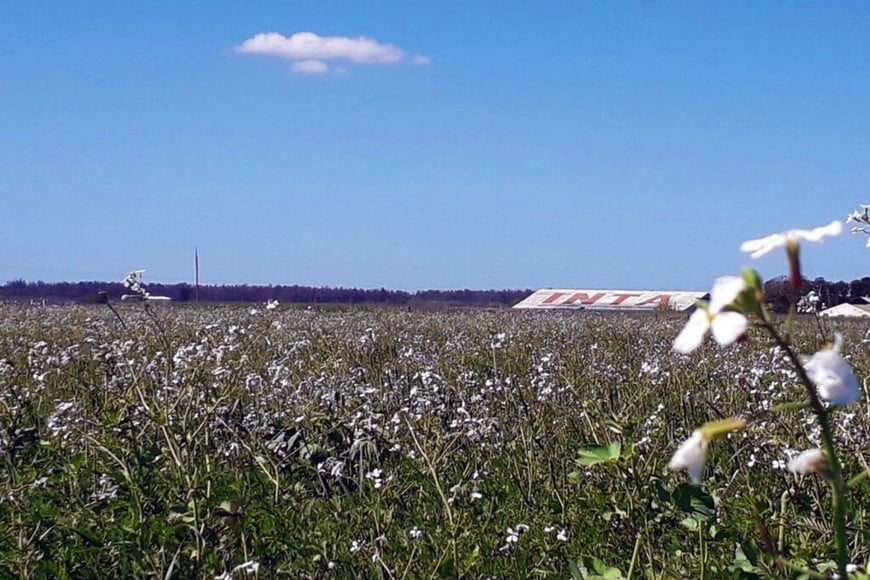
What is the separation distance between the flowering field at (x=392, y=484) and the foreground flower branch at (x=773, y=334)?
0.71 m

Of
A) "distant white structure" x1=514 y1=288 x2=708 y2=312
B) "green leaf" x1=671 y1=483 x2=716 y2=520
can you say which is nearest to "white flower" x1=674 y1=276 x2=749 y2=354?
"green leaf" x1=671 y1=483 x2=716 y2=520

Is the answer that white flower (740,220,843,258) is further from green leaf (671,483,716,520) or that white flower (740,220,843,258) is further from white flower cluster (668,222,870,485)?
green leaf (671,483,716,520)

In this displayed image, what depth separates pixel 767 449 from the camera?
3629 millimetres

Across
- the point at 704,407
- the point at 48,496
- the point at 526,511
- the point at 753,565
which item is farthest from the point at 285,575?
the point at 704,407

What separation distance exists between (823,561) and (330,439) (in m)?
2.61

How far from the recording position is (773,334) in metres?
0.66

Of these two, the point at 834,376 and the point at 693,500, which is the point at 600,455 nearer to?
the point at 693,500

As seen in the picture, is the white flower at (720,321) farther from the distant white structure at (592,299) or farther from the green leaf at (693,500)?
the distant white structure at (592,299)

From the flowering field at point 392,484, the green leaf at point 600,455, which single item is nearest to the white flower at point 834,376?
the flowering field at point 392,484

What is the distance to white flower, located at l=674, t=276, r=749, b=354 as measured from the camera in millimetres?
622

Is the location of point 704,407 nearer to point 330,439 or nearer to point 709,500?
point 330,439

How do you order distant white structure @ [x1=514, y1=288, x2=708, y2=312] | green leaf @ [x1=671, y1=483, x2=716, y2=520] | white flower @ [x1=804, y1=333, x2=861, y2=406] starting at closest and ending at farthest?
white flower @ [x1=804, y1=333, x2=861, y2=406] < green leaf @ [x1=671, y1=483, x2=716, y2=520] < distant white structure @ [x1=514, y1=288, x2=708, y2=312]

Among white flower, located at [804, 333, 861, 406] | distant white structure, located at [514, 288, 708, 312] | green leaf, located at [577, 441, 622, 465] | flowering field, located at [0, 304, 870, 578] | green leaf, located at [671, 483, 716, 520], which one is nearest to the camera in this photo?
white flower, located at [804, 333, 861, 406]

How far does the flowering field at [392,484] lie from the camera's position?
8.43 feet
